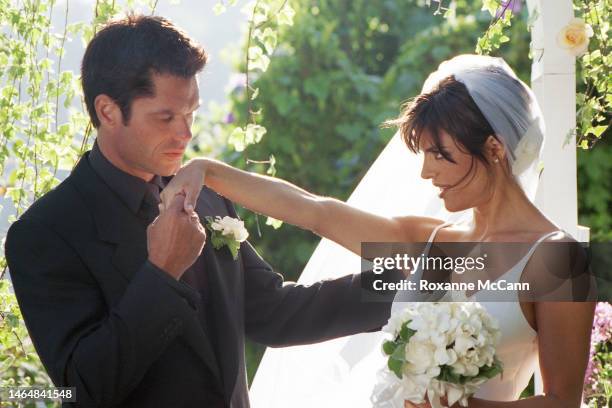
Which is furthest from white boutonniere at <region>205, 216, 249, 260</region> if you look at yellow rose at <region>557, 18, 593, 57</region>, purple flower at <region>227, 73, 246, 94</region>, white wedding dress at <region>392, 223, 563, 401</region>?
purple flower at <region>227, 73, 246, 94</region>

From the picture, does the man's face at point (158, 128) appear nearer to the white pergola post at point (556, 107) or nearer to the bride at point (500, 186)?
A: the bride at point (500, 186)

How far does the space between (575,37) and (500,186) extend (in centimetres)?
67

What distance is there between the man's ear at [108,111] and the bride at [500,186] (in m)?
0.23

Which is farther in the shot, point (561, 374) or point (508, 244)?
point (508, 244)

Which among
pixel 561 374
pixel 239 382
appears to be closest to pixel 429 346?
pixel 561 374

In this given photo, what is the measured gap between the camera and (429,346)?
2.38 meters

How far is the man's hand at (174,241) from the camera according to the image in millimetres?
2447

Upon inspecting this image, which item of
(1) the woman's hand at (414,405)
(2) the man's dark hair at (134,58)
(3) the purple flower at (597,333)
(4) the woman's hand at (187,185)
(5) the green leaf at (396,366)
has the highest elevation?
(2) the man's dark hair at (134,58)

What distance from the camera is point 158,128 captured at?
2705 millimetres

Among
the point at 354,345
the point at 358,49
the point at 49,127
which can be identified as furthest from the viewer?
the point at 358,49

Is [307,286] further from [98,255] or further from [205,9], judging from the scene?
[205,9]

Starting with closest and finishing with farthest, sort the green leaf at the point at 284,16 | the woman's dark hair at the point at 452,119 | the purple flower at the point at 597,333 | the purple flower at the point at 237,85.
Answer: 1. the woman's dark hair at the point at 452,119
2. the green leaf at the point at 284,16
3. the purple flower at the point at 597,333
4. the purple flower at the point at 237,85

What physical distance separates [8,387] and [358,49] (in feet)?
14.9

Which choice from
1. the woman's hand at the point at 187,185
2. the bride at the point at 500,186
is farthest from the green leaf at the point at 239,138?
the woman's hand at the point at 187,185
